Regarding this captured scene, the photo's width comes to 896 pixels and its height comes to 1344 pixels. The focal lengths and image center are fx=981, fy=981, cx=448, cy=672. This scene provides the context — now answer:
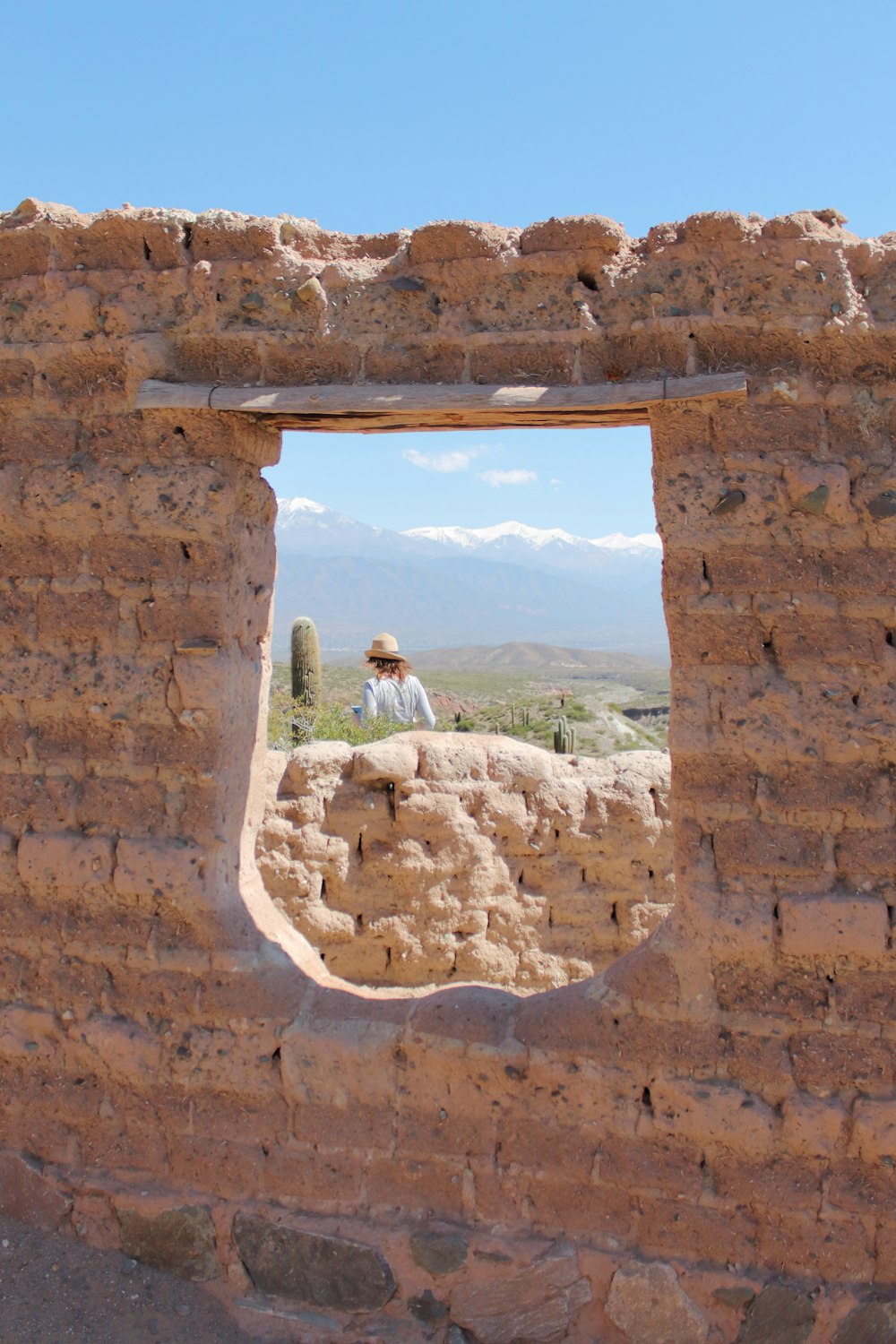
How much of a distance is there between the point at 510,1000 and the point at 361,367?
2197 millimetres

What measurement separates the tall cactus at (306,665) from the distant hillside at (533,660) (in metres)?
61.0

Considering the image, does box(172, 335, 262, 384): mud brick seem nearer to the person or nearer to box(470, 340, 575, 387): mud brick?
box(470, 340, 575, 387): mud brick

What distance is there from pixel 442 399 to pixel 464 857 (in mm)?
2429

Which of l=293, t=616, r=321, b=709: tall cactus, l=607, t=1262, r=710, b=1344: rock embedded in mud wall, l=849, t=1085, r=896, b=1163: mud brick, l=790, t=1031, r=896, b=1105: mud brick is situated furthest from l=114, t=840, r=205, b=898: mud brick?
l=293, t=616, r=321, b=709: tall cactus

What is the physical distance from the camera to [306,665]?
13578mm

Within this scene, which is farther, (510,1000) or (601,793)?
(601,793)

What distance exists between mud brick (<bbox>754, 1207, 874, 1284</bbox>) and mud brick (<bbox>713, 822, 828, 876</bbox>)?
3.43 ft

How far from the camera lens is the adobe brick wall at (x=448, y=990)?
296 cm

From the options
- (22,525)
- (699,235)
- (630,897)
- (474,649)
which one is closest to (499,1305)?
(630,897)

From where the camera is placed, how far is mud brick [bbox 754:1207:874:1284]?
2936mm

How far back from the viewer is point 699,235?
306cm

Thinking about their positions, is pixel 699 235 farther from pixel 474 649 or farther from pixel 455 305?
pixel 474 649

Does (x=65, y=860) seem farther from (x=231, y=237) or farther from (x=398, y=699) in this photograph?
(x=398, y=699)

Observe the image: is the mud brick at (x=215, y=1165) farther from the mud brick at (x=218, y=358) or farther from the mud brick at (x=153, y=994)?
the mud brick at (x=218, y=358)
